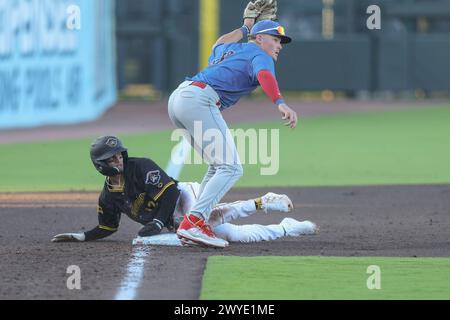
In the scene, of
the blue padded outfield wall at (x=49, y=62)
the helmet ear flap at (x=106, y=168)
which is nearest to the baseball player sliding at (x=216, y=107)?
the helmet ear flap at (x=106, y=168)

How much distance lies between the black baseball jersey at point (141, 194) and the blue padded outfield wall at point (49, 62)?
453 inches

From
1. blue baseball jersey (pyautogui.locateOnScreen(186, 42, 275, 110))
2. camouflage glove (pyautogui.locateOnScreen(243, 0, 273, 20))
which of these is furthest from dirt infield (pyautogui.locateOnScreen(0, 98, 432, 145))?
blue baseball jersey (pyautogui.locateOnScreen(186, 42, 275, 110))

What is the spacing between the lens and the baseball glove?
8.61 metres

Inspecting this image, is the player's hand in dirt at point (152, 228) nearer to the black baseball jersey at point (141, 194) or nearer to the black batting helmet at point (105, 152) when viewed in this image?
the black baseball jersey at point (141, 194)

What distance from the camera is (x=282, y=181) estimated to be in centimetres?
1338

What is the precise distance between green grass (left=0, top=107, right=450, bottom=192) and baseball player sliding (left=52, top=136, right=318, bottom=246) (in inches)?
173

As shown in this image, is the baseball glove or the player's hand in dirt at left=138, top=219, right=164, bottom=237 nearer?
the player's hand in dirt at left=138, top=219, right=164, bottom=237

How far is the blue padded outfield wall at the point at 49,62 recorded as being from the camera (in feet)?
64.2

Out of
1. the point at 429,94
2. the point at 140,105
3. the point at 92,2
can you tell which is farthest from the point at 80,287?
the point at 429,94

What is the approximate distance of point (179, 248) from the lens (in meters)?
8.04

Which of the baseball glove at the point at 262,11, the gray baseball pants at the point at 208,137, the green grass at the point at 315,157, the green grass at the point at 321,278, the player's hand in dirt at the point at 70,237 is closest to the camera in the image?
the green grass at the point at 321,278

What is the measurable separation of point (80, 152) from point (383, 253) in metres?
9.59

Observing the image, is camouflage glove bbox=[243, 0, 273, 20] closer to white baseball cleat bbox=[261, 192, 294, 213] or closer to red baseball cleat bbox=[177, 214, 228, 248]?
white baseball cleat bbox=[261, 192, 294, 213]

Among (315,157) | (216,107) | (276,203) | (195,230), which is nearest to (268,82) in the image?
(216,107)
